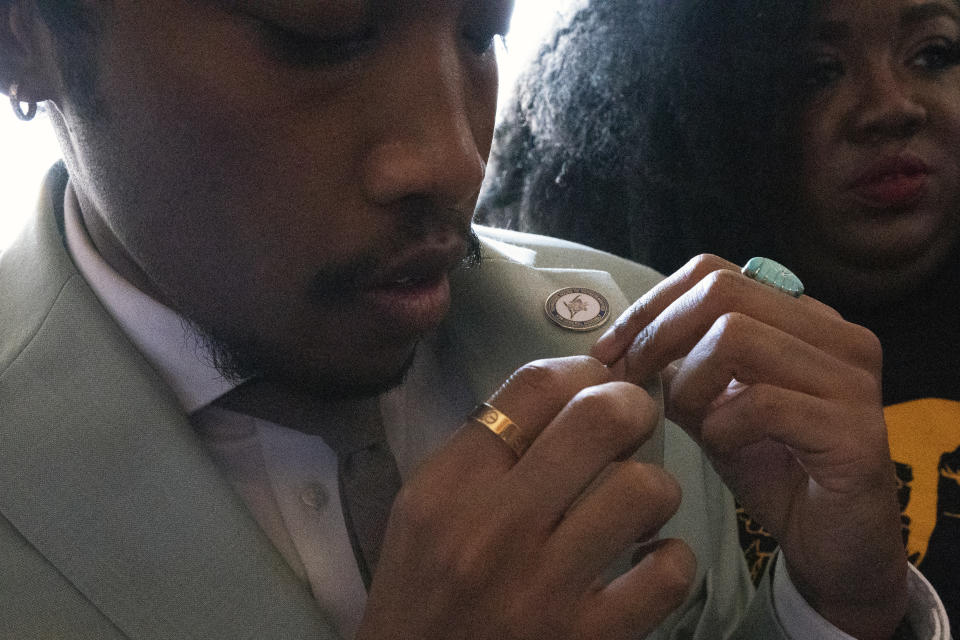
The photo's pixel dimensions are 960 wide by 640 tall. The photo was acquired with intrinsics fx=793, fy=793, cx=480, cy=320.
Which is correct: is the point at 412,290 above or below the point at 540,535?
above

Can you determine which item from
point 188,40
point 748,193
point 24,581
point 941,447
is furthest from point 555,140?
point 24,581

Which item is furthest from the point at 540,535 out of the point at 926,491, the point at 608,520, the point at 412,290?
the point at 926,491

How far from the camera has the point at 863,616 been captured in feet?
2.77

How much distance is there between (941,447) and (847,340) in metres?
0.54

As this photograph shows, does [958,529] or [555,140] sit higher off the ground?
[555,140]

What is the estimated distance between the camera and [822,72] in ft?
4.00

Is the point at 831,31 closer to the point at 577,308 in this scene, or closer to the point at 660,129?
the point at 660,129

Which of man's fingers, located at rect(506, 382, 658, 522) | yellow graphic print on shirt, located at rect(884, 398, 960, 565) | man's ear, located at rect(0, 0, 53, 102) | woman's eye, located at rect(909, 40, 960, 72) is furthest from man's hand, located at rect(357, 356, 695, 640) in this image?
woman's eye, located at rect(909, 40, 960, 72)

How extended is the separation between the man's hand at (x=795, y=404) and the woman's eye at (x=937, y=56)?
2.05 feet

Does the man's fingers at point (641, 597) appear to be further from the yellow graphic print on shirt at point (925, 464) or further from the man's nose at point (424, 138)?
the yellow graphic print on shirt at point (925, 464)

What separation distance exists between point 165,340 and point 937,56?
3.82 feet

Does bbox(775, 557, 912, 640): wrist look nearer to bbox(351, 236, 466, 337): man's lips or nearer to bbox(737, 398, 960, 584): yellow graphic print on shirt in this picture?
bbox(737, 398, 960, 584): yellow graphic print on shirt

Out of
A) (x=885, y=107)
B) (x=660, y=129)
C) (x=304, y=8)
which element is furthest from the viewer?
(x=660, y=129)

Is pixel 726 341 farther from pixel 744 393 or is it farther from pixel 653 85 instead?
pixel 653 85
